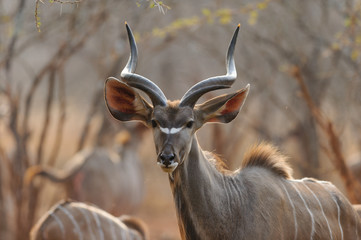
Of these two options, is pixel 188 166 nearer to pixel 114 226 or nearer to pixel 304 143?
pixel 114 226

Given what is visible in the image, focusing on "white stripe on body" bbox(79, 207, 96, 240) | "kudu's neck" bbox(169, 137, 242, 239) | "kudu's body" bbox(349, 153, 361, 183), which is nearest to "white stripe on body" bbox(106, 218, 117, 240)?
"white stripe on body" bbox(79, 207, 96, 240)

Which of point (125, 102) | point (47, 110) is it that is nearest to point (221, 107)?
point (125, 102)

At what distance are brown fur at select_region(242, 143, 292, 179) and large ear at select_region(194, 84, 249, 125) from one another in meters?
0.33

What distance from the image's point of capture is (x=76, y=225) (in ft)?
16.8

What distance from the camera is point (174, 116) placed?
3.58 m

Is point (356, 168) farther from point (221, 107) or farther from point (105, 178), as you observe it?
point (221, 107)

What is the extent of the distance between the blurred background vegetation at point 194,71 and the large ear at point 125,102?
23.0 inches

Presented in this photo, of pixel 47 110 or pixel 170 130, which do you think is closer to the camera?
pixel 170 130

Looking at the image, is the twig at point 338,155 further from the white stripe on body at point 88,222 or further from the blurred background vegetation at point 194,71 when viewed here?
the white stripe on body at point 88,222

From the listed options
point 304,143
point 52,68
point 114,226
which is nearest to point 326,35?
point 304,143

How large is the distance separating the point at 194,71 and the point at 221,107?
11398 mm

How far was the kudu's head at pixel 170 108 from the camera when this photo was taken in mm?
3480

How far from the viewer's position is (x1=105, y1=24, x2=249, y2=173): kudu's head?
3.48 m

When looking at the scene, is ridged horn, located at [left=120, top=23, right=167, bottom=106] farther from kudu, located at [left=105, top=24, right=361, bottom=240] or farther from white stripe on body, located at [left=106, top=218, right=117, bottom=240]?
white stripe on body, located at [left=106, top=218, right=117, bottom=240]
